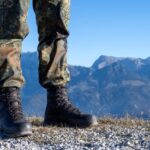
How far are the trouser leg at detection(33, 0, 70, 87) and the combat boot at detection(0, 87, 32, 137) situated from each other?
0.69 meters

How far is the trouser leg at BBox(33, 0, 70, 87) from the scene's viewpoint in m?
6.22

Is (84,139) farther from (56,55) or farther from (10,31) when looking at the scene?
(10,31)

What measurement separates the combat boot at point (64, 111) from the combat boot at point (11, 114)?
83 cm

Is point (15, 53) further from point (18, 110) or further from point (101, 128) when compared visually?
point (101, 128)

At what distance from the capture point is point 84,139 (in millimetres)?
5574

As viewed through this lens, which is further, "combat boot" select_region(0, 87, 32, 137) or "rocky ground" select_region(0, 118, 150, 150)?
"combat boot" select_region(0, 87, 32, 137)

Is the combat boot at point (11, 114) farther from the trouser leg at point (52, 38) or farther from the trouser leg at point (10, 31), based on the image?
the trouser leg at point (52, 38)

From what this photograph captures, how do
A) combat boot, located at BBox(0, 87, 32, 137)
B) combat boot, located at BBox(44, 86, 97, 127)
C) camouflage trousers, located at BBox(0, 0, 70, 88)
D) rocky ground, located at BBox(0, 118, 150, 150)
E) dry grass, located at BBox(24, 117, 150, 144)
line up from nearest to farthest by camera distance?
rocky ground, located at BBox(0, 118, 150, 150) → combat boot, located at BBox(0, 87, 32, 137) → dry grass, located at BBox(24, 117, 150, 144) → camouflage trousers, located at BBox(0, 0, 70, 88) → combat boot, located at BBox(44, 86, 97, 127)

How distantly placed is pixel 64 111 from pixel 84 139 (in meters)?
0.98

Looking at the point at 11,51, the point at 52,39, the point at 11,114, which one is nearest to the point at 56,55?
the point at 52,39

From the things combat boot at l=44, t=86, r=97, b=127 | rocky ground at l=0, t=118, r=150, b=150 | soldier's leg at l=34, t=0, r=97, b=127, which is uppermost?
soldier's leg at l=34, t=0, r=97, b=127

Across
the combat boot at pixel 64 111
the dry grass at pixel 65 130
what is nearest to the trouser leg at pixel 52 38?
the combat boot at pixel 64 111

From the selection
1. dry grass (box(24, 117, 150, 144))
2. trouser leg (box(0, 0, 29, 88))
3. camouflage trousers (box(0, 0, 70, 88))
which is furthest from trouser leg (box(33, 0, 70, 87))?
trouser leg (box(0, 0, 29, 88))

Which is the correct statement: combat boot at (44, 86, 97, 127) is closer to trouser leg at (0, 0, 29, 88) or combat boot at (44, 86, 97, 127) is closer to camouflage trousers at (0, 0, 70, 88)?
camouflage trousers at (0, 0, 70, 88)
